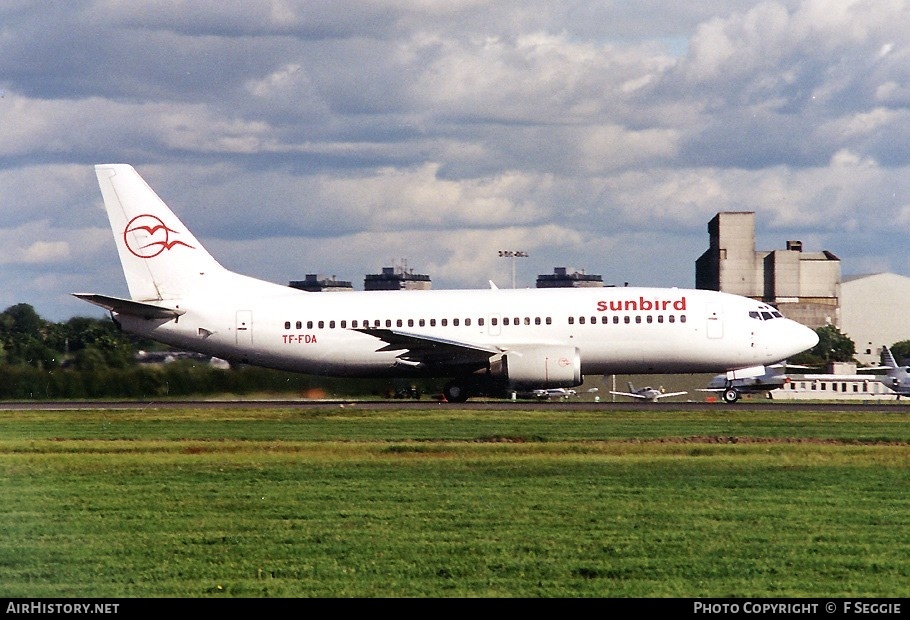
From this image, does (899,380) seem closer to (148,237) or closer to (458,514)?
(148,237)

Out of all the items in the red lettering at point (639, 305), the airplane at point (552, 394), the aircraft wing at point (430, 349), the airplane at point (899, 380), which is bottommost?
the airplane at point (552, 394)

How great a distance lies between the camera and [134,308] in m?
46.4

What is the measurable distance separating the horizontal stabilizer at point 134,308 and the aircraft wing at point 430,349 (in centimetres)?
722

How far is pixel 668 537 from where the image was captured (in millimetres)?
16062

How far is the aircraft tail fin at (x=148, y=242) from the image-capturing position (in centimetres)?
4791

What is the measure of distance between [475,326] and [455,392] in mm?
2545

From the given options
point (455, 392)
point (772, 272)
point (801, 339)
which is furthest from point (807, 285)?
point (455, 392)

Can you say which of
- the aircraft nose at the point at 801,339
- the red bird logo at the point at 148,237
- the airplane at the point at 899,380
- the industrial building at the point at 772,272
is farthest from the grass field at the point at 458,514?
the industrial building at the point at 772,272

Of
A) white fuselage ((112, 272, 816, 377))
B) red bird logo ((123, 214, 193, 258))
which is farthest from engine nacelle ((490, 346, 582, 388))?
red bird logo ((123, 214, 193, 258))

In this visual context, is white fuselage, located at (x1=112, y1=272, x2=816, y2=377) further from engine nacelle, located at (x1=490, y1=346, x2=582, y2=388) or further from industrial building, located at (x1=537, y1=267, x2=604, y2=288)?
industrial building, located at (x1=537, y1=267, x2=604, y2=288)

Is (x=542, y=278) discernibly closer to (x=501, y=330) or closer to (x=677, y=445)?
(x=501, y=330)

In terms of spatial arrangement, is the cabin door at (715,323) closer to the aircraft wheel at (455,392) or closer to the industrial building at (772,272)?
the aircraft wheel at (455,392)

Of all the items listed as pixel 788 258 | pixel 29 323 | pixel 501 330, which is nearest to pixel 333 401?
pixel 501 330

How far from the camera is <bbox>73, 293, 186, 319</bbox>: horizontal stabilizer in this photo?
4512 centimetres
